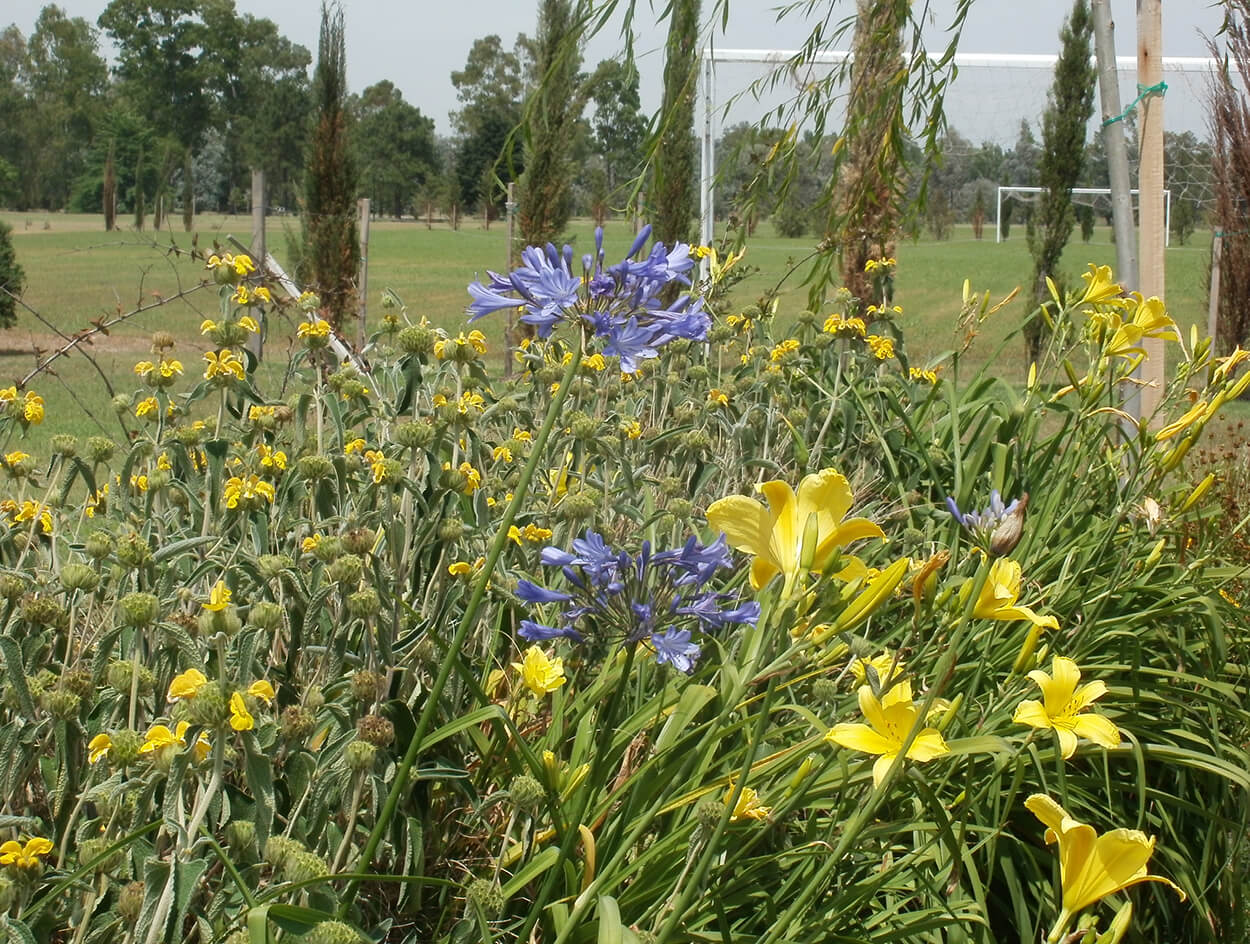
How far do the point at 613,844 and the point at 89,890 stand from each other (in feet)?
1.77

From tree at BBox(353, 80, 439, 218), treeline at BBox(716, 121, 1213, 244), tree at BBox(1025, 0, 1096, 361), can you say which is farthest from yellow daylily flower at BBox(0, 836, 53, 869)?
tree at BBox(353, 80, 439, 218)

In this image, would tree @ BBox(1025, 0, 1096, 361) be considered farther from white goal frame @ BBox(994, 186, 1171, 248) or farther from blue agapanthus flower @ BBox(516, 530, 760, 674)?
blue agapanthus flower @ BBox(516, 530, 760, 674)

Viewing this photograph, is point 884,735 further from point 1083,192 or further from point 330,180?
point 1083,192

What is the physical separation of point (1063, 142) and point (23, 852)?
12.9 meters

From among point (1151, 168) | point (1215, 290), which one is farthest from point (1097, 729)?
point (1215, 290)

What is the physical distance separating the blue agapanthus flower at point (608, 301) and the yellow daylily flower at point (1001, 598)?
322mm

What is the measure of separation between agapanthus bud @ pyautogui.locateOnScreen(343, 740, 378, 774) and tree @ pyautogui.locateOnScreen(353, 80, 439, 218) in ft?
188

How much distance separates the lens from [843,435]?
9.61 feet

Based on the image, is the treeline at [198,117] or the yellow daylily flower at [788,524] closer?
the yellow daylily flower at [788,524]

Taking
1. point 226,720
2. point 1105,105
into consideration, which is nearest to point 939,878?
point 226,720

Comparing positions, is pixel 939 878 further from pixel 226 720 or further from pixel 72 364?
pixel 72 364

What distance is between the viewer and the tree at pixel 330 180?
32.4 ft

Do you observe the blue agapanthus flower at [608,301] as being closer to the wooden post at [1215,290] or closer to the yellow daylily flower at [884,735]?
the yellow daylily flower at [884,735]

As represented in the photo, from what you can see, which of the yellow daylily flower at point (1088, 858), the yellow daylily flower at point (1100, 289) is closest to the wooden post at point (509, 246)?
the yellow daylily flower at point (1100, 289)
